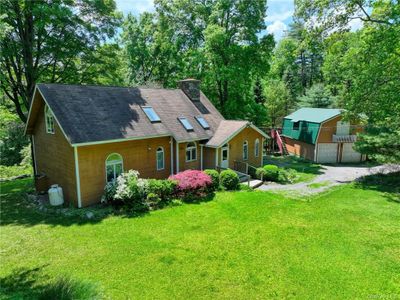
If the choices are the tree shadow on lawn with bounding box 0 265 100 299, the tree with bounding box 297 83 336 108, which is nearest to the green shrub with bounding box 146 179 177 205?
the tree shadow on lawn with bounding box 0 265 100 299

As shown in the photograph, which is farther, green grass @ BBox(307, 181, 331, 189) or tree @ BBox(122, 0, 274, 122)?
tree @ BBox(122, 0, 274, 122)

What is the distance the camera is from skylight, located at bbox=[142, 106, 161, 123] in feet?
56.7

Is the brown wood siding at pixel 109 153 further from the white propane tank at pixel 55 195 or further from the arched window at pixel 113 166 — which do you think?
the white propane tank at pixel 55 195

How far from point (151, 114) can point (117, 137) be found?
3.73 metres

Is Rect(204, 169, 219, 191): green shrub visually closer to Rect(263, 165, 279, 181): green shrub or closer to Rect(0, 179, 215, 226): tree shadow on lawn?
Rect(0, 179, 215, 226): tree shadow on lawn

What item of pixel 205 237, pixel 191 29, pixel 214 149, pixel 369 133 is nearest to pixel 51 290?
pixel 205 237

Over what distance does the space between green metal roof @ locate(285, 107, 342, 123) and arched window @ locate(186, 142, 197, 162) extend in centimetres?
1430

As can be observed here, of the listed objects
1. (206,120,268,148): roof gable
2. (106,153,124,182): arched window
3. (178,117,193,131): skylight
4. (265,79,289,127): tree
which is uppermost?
(265,79,289,127): tree

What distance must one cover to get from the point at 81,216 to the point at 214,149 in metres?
9.46

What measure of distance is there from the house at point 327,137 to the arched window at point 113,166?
19.8 m

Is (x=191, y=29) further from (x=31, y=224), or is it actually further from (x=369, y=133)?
(x=31, y=224)

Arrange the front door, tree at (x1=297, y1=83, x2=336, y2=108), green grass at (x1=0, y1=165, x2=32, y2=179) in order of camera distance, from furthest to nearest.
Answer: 1. tree at (x1=297, y1=83, x2=336, y2=108)
2. green grass at (x1=0, y1=165, x2=32, y2=179)
3. the front door

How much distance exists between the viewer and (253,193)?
640 inches

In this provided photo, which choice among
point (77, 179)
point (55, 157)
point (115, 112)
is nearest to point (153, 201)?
point (77, 179)
